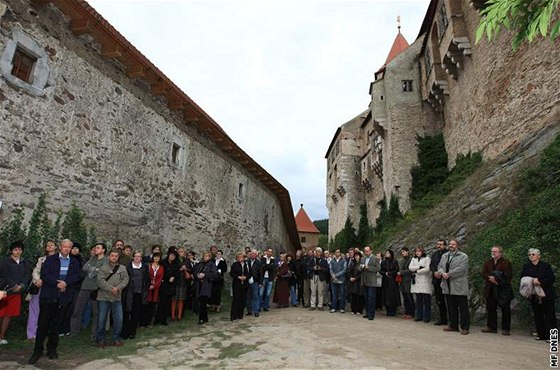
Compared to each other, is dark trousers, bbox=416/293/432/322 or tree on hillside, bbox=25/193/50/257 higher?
tree on hillside, bbox=25/193/50/257

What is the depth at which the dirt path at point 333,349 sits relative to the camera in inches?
168

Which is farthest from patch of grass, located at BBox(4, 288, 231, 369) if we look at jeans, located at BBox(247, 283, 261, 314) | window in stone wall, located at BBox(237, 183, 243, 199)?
window in stone wall, located at BBox(237, 183, 243, 199)

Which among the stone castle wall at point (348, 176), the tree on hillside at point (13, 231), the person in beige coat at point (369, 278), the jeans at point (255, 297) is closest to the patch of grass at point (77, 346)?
the tree on hillside at point (13, 231)

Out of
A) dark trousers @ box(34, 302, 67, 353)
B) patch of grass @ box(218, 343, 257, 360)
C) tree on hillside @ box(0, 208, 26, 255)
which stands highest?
tree on hillside @ box(0, 208, 26, 255)

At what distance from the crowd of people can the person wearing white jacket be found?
0.8 inches

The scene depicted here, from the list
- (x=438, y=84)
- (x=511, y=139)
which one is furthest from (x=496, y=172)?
(x=438, y=84)

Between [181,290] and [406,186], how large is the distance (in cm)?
1655

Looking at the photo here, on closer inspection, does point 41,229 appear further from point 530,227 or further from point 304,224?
point 304,224

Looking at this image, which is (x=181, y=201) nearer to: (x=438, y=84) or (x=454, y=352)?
(x=454, y=352)

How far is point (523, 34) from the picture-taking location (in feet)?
11.3

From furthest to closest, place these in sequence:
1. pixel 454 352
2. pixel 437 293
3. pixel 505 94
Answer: pixel 505 94, pixel 437 293, pixel 454 352

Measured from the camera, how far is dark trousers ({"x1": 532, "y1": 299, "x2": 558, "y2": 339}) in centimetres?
565

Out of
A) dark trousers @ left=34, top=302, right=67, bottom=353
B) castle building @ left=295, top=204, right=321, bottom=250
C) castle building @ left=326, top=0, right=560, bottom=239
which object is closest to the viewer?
dark trousers @ left=34, top=302, right=67, bottom=353

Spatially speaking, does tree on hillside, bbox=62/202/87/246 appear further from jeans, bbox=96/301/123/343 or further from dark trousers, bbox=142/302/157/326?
jeans, bbox=96/301/123/343
